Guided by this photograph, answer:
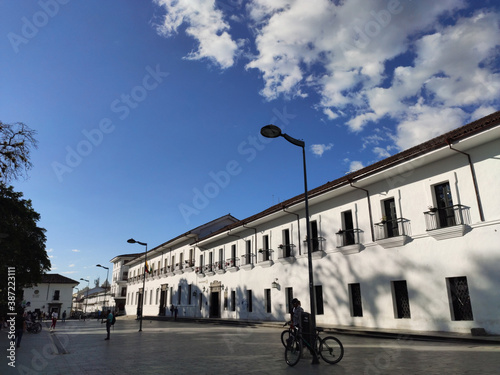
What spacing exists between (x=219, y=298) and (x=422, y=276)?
20.1 metres

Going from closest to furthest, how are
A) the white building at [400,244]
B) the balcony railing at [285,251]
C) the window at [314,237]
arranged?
1. the white building at [400,244]
2. the window at [314,237]
3. the balcony railing at [285,251]

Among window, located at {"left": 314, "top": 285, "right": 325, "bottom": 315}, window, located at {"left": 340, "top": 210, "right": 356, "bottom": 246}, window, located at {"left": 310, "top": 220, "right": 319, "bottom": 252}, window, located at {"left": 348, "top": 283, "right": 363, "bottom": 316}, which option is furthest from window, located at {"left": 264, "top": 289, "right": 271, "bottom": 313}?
window, located at {"left": 340, "top": 210, "right": 356, "bottom": 246}

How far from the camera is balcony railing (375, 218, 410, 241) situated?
1591 centimetres

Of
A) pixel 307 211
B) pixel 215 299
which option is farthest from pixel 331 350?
pixel 215 299

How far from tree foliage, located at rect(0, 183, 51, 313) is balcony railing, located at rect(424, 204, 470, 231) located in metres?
21.8

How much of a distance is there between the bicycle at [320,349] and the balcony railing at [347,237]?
10273 millimetres

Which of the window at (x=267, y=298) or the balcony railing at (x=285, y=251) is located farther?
the window at (x=267, y=298)

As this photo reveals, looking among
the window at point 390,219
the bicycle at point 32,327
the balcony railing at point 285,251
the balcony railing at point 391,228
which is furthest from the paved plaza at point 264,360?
the bicycle at point 32,327

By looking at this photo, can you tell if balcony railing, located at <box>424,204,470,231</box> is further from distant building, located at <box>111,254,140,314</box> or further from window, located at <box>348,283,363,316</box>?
distant building, located at <box>111,254,140,314</box>

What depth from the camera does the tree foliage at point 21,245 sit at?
21.3 meters

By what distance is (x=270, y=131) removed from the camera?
9750 millimetres

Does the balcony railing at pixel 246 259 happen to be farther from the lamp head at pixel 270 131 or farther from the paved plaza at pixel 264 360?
the lamp head at pixel 270 131

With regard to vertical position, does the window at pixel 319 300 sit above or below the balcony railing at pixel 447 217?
below

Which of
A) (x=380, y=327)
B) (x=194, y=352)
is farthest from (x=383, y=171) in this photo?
(x=194, y=352)
